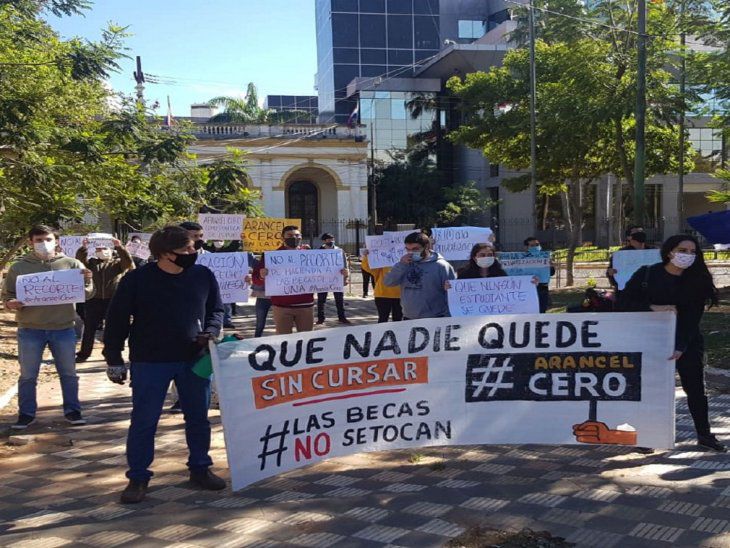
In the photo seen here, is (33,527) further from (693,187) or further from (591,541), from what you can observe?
(693,187)

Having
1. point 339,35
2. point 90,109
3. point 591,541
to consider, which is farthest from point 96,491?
point 339,35

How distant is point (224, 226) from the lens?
11.6 metres

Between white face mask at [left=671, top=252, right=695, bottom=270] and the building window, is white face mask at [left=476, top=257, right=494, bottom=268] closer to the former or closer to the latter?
white face mask at [left=671, top=252, right=695, bottom=270]

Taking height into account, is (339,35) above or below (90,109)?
above

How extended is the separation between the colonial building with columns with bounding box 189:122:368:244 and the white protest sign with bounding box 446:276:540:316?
31359 millimetres

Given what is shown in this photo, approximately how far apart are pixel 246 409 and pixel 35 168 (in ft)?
23.1

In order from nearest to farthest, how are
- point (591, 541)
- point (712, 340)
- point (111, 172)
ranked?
point (591, 541)
point (712, 340)
point (111, 172)

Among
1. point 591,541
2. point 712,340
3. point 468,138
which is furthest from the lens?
point 468,138

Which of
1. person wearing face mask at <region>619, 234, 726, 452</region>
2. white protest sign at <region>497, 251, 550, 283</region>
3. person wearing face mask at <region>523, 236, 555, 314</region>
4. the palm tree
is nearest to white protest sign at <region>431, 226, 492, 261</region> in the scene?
white protest sign at <region>497, 251, 550, 283</region>

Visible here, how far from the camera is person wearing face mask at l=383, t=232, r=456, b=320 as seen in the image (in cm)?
704

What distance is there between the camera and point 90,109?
1357 centimetres

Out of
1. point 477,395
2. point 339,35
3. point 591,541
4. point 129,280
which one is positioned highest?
point 339,35

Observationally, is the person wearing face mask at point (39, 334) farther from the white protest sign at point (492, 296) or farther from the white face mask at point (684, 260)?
the white face mask at point (684, 260)

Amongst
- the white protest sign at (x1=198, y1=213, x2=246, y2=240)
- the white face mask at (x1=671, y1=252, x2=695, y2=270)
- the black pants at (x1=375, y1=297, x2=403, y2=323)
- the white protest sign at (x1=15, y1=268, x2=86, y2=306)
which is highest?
the white protest sign at (x1=198, y1=213, x2=246, y2=240)
